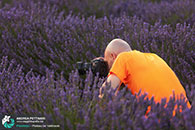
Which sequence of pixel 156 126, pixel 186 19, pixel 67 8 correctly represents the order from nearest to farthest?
pixel 156 126, pixel 186 19, pixel 67 8

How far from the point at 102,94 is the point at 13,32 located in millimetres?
2327

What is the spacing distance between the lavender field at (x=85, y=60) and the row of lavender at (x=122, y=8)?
20 millimetres

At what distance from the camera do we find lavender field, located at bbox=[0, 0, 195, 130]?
175 cm

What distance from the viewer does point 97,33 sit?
372cm

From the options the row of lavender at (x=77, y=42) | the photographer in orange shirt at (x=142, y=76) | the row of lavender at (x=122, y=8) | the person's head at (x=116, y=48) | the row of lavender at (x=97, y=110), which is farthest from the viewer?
the row of lavender at (x=122, y=8)

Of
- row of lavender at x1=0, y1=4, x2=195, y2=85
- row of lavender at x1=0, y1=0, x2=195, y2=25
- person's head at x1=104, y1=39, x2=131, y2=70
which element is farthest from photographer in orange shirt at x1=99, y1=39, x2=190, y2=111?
row of lavender at x1=0, y1=0, x2=195, y2=25

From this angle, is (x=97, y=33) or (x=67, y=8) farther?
(x=67, y=8)

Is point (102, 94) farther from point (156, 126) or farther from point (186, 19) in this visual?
point (186, 19)

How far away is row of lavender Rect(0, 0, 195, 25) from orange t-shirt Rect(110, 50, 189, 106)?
2.99 meters

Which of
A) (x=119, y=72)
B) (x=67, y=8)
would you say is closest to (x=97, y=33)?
(x=119, y=72)

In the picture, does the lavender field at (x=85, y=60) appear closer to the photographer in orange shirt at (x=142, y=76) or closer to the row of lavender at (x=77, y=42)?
the row of lavender at (x=77, y=42)

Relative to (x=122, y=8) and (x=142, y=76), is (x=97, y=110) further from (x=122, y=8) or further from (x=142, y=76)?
(x=122, y=8)

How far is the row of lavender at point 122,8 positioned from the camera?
17.1 feet

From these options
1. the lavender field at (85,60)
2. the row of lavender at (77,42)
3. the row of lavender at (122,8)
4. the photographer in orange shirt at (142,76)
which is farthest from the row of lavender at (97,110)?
the row of lavender at (122,8)
